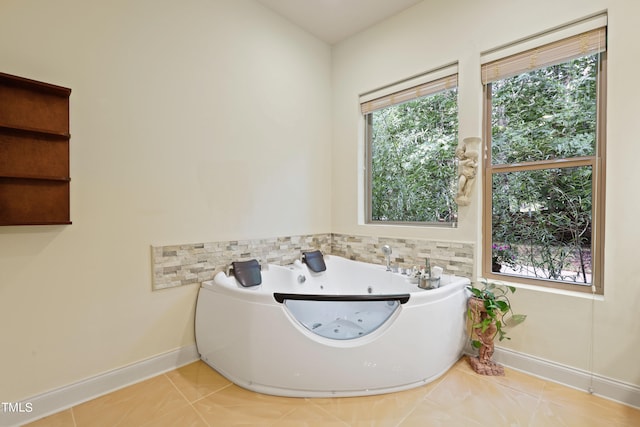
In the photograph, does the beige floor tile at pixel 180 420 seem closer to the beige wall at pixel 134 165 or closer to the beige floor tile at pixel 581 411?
the beige wall at pixel 134 165

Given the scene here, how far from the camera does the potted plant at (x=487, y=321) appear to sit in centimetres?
207

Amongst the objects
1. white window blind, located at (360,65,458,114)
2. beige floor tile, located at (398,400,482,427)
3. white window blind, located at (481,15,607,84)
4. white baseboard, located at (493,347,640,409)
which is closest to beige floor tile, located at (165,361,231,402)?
beige floor tile, located at (398,400,482,427)

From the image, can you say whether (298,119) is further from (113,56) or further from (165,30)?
(113,56)

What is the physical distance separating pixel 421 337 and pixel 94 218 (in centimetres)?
220

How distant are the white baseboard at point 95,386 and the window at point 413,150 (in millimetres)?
2194

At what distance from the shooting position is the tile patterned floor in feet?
5.26

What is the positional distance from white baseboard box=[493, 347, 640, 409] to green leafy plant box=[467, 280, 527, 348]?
150mm

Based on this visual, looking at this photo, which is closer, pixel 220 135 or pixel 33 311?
pixel 33 311

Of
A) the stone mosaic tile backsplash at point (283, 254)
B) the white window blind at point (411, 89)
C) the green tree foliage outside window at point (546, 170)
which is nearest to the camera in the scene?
the green tree foliage outside window at point (546, 170)

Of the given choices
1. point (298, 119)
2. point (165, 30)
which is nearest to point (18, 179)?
point (165, 30)

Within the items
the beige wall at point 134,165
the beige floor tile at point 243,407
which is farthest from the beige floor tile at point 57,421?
the beige floor tile at point 243,407

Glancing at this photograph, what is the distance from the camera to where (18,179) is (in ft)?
5.16

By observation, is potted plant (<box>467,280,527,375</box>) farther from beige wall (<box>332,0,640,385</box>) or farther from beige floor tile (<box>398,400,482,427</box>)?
beige floor tile (<box>398,400,482,427</box>)

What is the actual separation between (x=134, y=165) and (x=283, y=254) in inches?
57.6
